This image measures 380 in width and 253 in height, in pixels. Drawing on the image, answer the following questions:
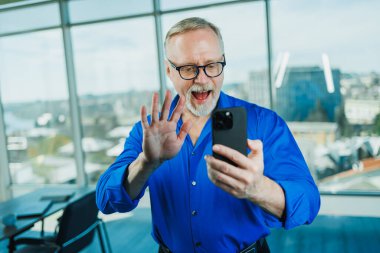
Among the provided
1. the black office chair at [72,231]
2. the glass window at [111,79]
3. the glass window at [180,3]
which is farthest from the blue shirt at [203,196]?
the glass window at [111,79]

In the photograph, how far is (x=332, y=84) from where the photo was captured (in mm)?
4211

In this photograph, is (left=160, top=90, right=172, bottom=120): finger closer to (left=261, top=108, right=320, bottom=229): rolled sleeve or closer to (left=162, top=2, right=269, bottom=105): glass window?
(left=261, top=108, right=320, bottom=229): rolled sleeve

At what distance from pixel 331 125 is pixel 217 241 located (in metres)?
3.47

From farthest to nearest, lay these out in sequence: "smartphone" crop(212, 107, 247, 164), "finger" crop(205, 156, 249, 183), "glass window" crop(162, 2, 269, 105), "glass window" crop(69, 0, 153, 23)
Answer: "glass window" crop(69, 0, 153, 23), "glass window" crop(162, 2, 269, 105), "smartphone" crop(212, 107, 247, 164), "finger" crop(205, 156, 249, 183)

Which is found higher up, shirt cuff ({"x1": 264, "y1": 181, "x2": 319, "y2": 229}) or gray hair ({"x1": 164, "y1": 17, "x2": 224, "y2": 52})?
gray hair ({"x1": 164, "y1": 17, "x2": 224, "y2": 52})

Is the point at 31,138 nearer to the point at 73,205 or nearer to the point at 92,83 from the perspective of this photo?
the point at 92,83

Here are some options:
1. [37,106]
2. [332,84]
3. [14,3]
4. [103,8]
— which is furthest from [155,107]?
[14,3]

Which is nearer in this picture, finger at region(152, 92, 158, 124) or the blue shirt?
finger at region(152, 92, 158, 124)

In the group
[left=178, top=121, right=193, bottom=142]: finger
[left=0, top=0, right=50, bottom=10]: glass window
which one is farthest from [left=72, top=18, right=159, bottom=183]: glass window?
[left=178, top=121, right=193, bottom=142]: finger

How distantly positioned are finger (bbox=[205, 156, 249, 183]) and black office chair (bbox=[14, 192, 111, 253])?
198 centimetres

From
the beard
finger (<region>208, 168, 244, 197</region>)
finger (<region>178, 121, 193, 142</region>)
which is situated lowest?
finger (<region>208, 168, 244, 197</region>)

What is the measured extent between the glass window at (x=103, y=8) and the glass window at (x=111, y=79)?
11 cm

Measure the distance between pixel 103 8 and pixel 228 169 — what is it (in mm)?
4571

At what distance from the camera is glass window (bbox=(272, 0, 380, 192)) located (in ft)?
13.2
